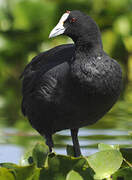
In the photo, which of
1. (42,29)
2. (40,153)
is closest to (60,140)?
(40,153)

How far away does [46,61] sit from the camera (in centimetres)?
415

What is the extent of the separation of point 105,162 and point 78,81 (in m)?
0.75

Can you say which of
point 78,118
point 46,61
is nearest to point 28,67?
point 46,61

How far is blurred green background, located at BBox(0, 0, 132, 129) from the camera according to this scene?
8.41 m

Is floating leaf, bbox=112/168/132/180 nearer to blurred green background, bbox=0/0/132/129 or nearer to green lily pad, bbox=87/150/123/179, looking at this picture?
green lily pad, bbox=87/150/123/179

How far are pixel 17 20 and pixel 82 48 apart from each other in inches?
194

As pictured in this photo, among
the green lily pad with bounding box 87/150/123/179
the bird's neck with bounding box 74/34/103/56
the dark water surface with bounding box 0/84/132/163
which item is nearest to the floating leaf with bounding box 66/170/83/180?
the green lily pad with bounding box 87/150/123/179

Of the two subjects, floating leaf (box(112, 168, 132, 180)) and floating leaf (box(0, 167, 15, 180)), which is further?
floating leaf (box(112, 168, 132, 180))

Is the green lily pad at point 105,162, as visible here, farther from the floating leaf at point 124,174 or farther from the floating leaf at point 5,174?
the floating leaf at point 5,174

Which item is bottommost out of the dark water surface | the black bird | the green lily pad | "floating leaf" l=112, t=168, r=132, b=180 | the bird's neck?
the dark water surface

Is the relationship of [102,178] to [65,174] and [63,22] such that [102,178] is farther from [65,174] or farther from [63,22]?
[63,22]

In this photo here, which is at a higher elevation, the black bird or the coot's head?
the coot's head

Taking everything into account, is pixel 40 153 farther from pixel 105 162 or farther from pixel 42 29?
pixel 42 29

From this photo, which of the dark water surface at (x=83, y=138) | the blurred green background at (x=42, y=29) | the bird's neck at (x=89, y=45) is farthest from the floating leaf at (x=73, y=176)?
the blurred green background at (x=42, y=29)
